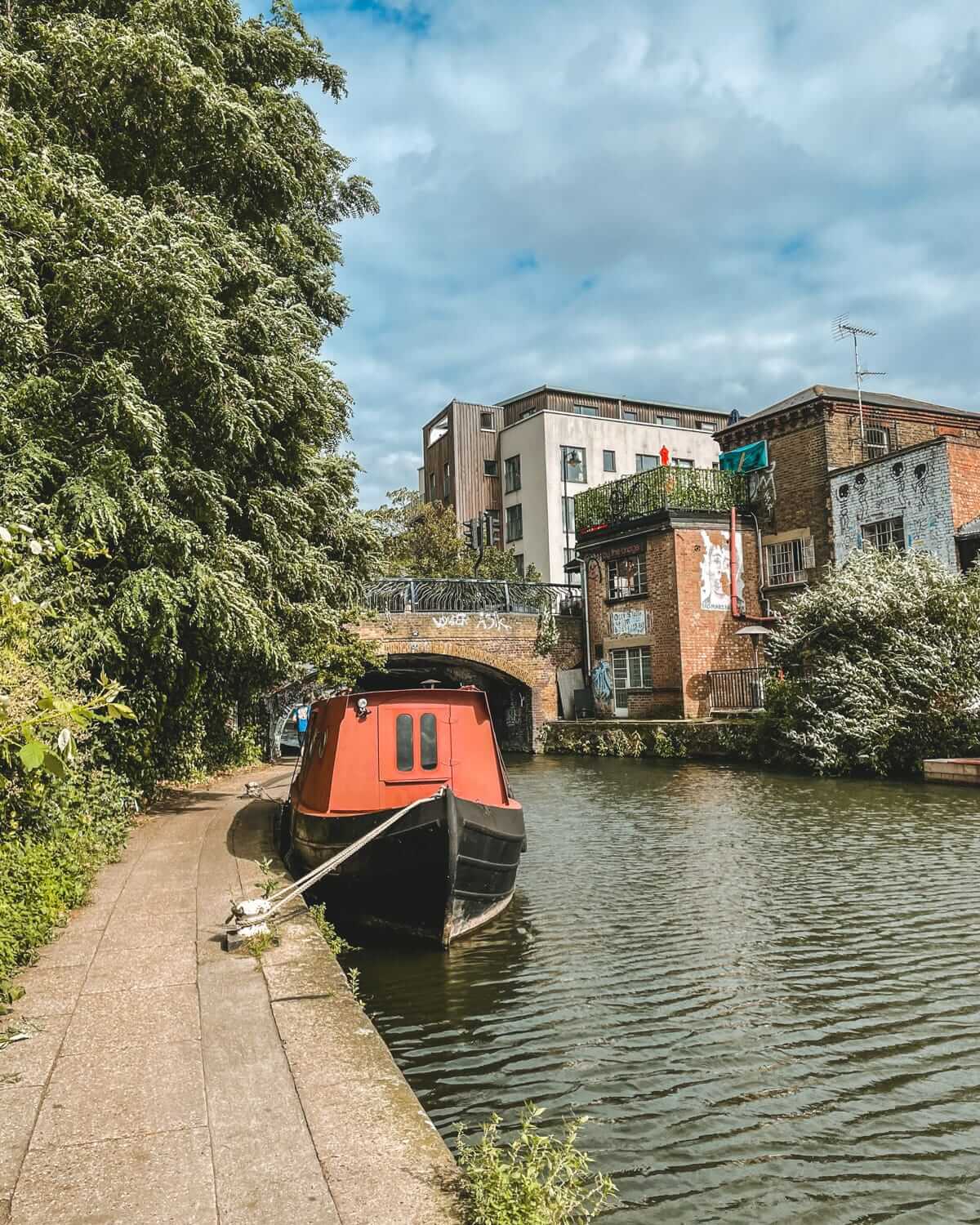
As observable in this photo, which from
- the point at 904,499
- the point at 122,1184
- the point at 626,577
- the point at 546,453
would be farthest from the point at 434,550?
A: the point at 122,1184

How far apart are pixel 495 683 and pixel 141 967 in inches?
1106

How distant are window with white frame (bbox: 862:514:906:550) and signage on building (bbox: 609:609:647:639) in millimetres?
6744

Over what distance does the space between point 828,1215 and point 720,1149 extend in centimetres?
70

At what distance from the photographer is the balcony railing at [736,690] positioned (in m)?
26.1

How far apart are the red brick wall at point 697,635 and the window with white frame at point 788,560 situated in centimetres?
116

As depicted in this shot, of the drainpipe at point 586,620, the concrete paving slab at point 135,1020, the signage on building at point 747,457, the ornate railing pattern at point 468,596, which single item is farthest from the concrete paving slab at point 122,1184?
the signage on building at point 747,457

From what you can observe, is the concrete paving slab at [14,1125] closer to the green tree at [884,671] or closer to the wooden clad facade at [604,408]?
the green tree at [884,671]

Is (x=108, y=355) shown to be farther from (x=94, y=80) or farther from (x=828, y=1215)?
(x=828, y=1215)

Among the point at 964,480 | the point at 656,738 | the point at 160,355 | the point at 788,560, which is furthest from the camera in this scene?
the point at 788,560

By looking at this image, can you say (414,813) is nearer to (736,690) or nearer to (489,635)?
(736,690)

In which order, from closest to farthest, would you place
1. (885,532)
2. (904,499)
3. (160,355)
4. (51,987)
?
1. (51,987)
2. (160,355)
3. (904,499)
4. (885,532)

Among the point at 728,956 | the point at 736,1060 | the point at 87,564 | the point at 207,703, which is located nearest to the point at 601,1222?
the point at 736,1060

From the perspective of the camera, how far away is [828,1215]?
170 inches

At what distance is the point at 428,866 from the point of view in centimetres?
831
